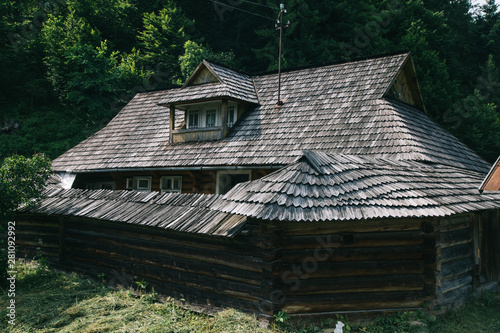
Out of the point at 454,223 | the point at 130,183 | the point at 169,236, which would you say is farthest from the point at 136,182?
the point at 454,223

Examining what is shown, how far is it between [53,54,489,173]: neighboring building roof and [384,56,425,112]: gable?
0.30m

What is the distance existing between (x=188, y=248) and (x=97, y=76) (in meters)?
21.0

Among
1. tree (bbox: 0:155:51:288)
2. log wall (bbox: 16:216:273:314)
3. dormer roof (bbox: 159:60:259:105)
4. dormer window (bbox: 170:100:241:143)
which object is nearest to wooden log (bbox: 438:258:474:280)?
log wall (bbox: 16:216:273:314)

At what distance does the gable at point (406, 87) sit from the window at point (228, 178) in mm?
5640

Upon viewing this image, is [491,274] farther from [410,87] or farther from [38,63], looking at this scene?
[38,63]

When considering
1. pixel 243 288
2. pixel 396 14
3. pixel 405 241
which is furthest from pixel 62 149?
pixel 396 14

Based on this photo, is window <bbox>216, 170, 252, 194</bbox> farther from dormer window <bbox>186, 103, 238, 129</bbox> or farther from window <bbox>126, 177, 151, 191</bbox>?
window <bbox>126, 177, 151, 191</bbox>

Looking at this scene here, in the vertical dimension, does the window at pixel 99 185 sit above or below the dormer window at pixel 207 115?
below

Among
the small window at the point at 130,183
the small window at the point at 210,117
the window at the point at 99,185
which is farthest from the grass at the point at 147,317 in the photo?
the window at the point at 99,185

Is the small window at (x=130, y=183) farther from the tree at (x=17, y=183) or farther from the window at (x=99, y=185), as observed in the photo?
the tree at (x=17, y=183)

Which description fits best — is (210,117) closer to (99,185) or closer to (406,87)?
(99,185)

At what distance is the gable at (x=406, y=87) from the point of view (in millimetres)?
12922

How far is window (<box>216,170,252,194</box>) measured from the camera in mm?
12756

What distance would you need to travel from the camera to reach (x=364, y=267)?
22.3 feet
